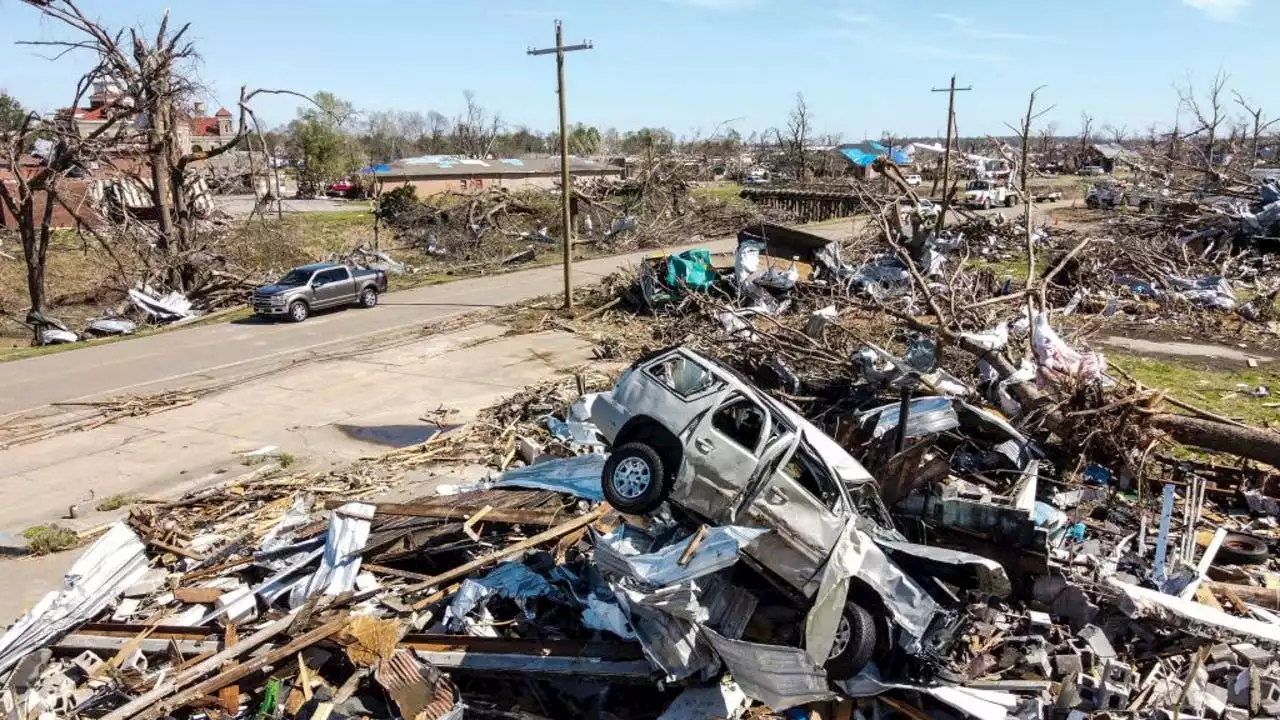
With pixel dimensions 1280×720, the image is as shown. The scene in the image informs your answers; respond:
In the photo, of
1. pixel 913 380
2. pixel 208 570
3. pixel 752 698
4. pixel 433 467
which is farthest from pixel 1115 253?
pixel 208 570

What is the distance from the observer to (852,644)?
6395 millimetres

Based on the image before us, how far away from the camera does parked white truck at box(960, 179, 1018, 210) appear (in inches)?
1780

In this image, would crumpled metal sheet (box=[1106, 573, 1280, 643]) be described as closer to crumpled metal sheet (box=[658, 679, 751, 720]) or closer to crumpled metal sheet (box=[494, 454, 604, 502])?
crumpled metal sheet (box=[658, 679, 751, 720])

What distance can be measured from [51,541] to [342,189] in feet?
171

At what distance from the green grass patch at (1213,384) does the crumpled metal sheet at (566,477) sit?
9.27 m

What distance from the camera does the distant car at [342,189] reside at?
5706 centimetres

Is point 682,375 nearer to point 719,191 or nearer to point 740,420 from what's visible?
point 740,420

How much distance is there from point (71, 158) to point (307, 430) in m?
16.0

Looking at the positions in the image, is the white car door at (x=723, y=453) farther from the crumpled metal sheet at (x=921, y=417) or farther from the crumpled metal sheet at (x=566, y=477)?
the crumpled metal sheet at (x=921, y=417)

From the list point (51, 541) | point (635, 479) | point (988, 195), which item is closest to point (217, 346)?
point (51, 541)

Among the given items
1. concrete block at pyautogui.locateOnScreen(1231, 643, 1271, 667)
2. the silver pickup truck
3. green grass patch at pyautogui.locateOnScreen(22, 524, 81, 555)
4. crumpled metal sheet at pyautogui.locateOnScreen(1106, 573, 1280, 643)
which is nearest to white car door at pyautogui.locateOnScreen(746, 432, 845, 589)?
crumpled metal sheet at pyautogui.locateOnScreen(1106, 573, 1280, 643)

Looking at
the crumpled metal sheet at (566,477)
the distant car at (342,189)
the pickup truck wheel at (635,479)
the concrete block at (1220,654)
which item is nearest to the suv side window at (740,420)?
the pickup truck wheel at (635,479)

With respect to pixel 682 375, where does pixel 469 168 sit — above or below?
above

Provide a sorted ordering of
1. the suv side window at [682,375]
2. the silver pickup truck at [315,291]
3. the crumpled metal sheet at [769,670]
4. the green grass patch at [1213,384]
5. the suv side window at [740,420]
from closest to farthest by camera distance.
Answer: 1. the crumpled metal sheet at [769,670]
2. the suv side window at [740,420]
3. the suv side window at [682,375]
4. the green grass patch at [1213,384]
5. the silver pickup truck at [315,291]
